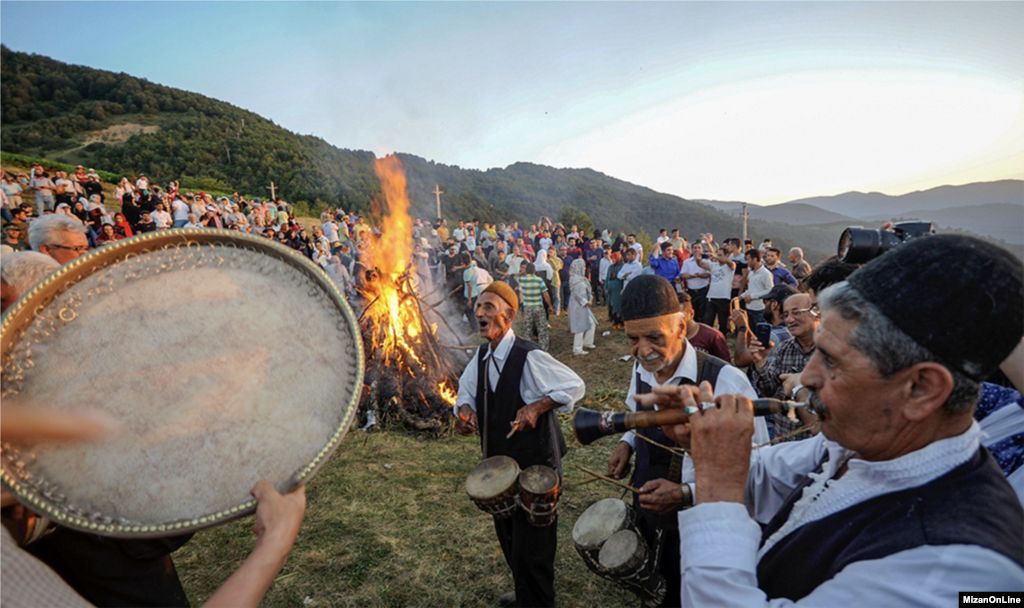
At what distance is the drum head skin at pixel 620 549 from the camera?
8.88 feet

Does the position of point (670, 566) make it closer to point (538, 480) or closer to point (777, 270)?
point (538, 480)

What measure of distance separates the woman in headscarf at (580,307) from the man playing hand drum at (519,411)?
7839 mm

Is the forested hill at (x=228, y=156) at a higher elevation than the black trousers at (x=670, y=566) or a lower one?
higher

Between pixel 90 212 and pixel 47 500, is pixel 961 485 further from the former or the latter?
pixel 90 212

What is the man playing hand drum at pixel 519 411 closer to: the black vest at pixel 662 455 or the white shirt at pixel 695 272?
the black vest at pixel 662 455

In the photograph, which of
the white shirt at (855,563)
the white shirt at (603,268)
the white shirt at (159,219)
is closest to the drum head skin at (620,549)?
the white shirt at (855,563)

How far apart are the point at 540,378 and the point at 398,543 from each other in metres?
2.69

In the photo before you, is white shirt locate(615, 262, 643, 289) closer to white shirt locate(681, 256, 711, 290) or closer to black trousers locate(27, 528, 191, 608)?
white shirt locate(681, 256, 711, 290)

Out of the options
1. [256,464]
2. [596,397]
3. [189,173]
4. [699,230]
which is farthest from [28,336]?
[699,230]

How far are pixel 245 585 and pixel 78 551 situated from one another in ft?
4.22

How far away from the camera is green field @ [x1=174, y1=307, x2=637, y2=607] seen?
4.08 meters

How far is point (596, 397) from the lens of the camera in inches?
352

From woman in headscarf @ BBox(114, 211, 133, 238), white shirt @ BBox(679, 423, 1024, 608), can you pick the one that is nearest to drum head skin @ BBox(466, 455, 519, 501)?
white shirt @ BBox(679, 423, 1024, 608)

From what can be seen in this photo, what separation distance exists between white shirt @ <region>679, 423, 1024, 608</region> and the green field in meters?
3.07
